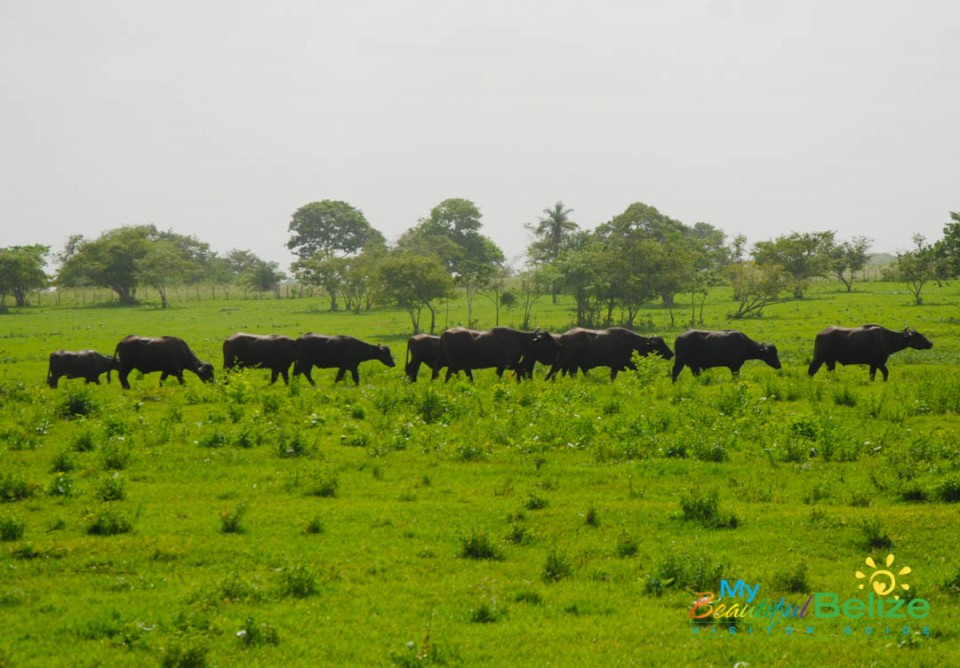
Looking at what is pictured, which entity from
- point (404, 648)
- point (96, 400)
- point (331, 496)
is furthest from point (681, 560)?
point (96, 400)

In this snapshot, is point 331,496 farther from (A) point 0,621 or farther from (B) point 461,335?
(B) point 461,335

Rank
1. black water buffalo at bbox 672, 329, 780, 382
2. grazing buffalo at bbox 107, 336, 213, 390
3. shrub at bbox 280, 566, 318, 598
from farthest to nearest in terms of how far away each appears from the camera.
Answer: black water buffalo at bbox 672, 329, 780, 382 → grazing buffalo at bbox 107, 336, 213, 390 → shrub at bbox 280, 566, 318, 598

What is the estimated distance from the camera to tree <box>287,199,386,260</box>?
419ft

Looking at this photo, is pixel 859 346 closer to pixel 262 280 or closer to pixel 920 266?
pixel 920 266

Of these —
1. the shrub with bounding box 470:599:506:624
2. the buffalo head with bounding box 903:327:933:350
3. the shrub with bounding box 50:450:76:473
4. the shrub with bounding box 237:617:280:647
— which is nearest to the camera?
the shrub with bounding box 237:617:280:647

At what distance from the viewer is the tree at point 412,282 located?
5630 centimetres

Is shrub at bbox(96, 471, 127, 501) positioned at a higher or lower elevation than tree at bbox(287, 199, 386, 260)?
lower

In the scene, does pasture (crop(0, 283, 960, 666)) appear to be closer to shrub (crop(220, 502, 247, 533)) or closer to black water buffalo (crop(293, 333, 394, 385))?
shrub (crop(220, 502, 247, 533))

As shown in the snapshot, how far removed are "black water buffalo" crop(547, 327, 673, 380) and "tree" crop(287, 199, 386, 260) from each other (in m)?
101

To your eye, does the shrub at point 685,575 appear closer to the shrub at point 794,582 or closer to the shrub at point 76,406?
the shrub at point 794,582

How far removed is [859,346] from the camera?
27031 mm

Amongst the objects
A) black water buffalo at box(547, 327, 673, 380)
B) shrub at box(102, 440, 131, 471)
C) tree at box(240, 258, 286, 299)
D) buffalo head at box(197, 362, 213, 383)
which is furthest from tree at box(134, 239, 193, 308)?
shrub at box(102, 440, 131, 471)

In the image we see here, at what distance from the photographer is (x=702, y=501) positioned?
1147 centimetres

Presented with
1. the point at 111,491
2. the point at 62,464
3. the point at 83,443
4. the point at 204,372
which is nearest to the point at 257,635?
the point at 111,491
